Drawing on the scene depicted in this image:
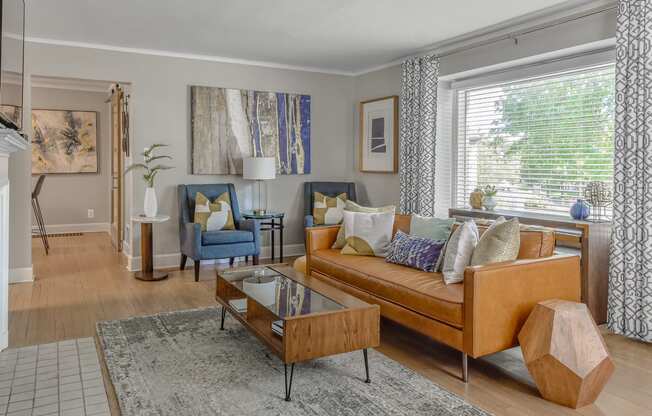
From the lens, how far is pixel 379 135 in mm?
6188

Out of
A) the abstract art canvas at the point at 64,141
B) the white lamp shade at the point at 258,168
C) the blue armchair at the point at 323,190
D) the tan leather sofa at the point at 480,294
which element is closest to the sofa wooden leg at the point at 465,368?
the tan leather sofa at the point at 480,294

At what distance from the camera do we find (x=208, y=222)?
5422 millimetres

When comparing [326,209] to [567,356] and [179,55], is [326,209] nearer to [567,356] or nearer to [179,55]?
[179,55]

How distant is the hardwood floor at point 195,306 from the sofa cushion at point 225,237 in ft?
1.33

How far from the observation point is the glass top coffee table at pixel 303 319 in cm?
250

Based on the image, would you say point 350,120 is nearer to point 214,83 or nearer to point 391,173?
point 391,173

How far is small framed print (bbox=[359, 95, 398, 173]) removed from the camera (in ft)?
19.5

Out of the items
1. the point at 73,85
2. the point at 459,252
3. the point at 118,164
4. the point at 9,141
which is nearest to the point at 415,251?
the point at 459,252

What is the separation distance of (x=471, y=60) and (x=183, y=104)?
3.09m

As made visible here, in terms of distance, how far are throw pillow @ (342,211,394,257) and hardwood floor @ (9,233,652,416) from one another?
0.64m

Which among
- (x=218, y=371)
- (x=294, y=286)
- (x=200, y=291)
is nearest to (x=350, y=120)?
(x=200, y=291)

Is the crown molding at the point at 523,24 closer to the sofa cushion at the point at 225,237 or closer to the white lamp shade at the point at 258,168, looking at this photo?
the white lamp shade at the point at 258,168

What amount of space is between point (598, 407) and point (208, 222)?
13.1ft

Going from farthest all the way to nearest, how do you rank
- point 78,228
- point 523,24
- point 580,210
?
point 78,228, point 523,24, point 580,210
